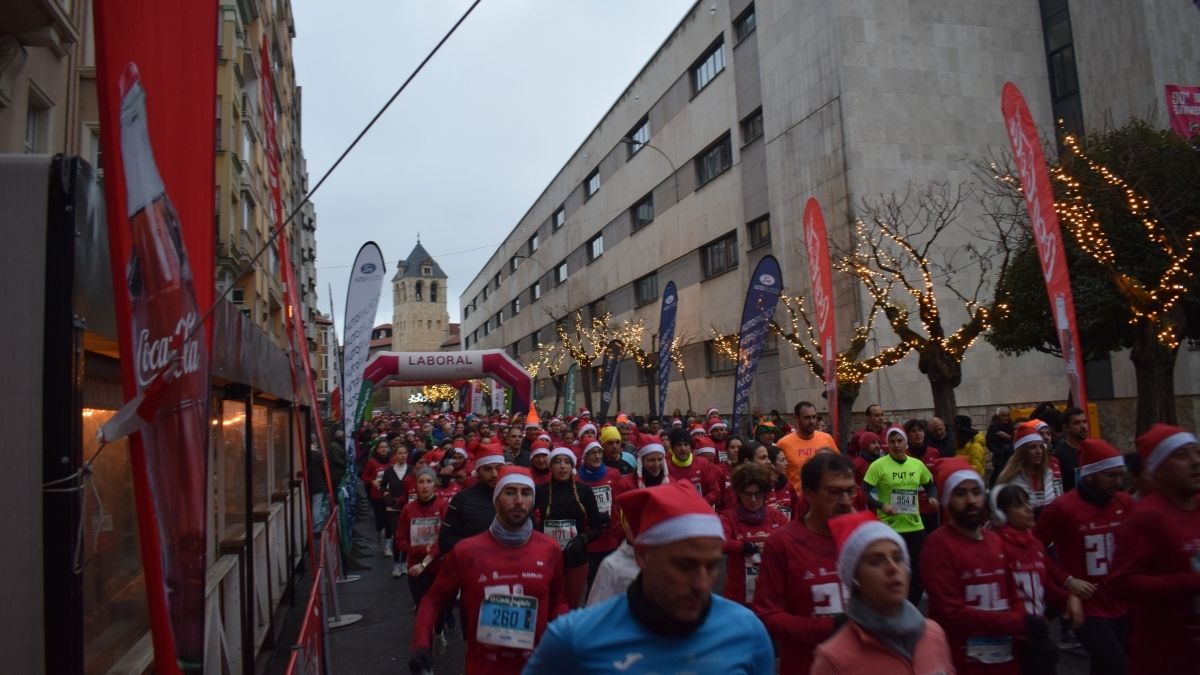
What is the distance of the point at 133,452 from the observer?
235 cm

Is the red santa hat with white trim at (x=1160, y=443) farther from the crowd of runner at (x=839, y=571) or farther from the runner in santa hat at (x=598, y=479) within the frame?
the runner in santa hat at (x=598, y=479)

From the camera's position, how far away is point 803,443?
9.55 meters

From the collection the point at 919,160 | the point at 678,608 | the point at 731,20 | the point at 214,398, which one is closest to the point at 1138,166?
the point at 919,160

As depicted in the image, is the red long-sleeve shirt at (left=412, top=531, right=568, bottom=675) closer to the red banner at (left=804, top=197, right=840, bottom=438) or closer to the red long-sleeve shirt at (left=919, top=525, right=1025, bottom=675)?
the red long-sleeve shirt at (left=919, top=525, right=1025, bottom=675)

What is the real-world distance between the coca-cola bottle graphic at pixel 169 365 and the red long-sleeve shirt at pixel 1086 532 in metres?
4.87

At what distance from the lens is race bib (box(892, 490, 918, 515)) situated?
7.70m

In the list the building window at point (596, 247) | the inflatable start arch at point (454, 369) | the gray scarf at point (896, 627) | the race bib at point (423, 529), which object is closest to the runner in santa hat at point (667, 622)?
the gray scarf at point (896, 627)

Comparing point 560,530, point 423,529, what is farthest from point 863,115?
point 560,530

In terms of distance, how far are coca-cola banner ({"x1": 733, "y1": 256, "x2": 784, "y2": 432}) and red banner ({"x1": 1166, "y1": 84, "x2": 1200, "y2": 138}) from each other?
43.9 feet

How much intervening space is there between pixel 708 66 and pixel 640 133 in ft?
27.1

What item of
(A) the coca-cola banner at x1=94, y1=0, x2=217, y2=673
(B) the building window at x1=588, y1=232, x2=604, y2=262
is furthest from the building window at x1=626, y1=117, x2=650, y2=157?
(A) the coca-cola banner at x1=94, y1=0, x2=217, y2=673

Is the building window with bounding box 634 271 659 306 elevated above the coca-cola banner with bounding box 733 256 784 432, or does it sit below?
above

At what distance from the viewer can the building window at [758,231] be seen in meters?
28.4

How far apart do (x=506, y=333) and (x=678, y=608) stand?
239 feet
